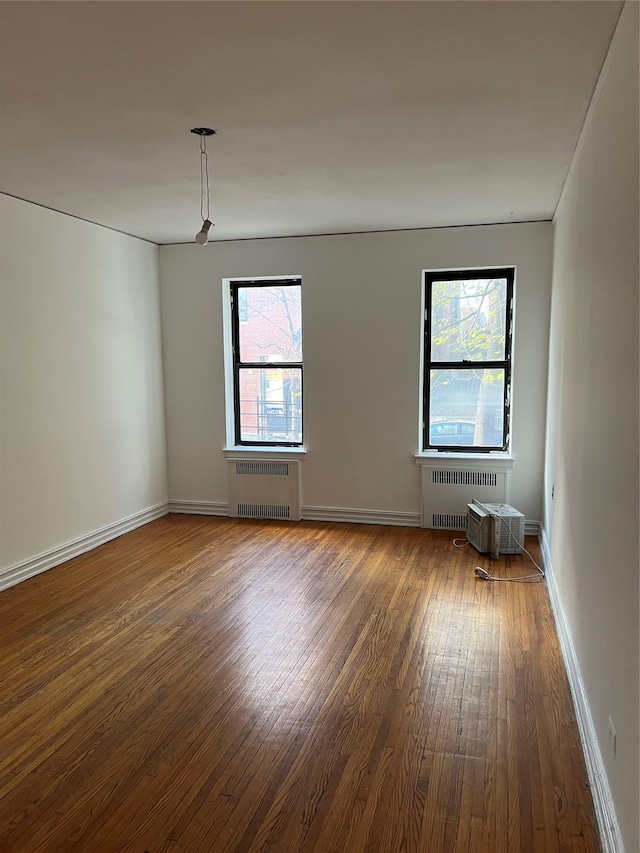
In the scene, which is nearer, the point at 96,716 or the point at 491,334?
the point at 96,716

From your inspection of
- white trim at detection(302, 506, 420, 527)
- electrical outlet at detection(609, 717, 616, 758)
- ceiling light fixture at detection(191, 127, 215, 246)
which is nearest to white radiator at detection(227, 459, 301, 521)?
white trim at detection(302, 506, 420, 527)

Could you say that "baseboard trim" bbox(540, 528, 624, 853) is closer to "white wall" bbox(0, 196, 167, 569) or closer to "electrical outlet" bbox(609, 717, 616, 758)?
"electrical outlet" bbox(609, 717, 616, 758)

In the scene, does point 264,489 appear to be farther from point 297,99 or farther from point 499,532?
point 297,99

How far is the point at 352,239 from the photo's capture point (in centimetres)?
556

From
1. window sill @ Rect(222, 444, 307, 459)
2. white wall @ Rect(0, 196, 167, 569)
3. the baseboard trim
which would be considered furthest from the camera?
window sill @ Rect(222, 444, 307, 459)

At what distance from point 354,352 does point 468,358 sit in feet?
3.34

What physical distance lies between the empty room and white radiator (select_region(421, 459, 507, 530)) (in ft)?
0.09

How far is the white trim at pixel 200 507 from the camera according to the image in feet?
20.2

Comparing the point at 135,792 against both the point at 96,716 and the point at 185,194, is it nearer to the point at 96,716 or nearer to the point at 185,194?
the point at 96,716

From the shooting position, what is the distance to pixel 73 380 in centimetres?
486

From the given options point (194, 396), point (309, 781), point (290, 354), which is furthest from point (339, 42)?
point (194, 396)

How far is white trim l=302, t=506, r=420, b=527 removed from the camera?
5695 mm

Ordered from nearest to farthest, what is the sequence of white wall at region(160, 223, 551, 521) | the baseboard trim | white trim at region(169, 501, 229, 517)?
the baseboard trim, white wall at region(160, 223, 551, 521), white trim at region(169, 501, 229, 517)

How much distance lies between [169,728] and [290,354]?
12.8 ft
